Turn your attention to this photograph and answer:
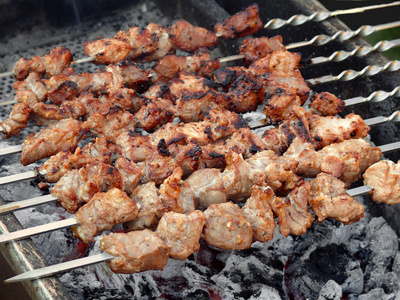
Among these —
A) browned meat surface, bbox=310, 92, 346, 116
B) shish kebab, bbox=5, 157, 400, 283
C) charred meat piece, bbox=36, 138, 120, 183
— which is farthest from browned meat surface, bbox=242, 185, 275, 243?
browned meat surface, bbox=310, 92, 346, 116

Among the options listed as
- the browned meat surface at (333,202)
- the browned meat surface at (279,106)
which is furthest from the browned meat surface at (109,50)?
the browned meat surface at (333,202)

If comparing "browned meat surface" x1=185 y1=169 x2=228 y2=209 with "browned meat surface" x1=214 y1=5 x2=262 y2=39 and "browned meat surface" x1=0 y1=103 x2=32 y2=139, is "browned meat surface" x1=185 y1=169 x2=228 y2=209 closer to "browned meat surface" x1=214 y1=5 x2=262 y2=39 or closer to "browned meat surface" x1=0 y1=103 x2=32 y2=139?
"browned meat surface" x1=0 y1=103 x2=32 y2=139

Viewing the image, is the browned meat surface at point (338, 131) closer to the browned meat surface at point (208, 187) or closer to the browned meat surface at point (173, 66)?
the browned meat surface at point (208, 187)

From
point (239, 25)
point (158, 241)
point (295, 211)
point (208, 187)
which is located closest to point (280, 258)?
point (295, 211)

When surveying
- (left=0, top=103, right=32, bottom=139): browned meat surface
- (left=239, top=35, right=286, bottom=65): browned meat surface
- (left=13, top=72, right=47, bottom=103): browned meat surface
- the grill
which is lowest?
the grill

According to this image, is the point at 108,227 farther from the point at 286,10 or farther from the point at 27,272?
the point at 286,10
